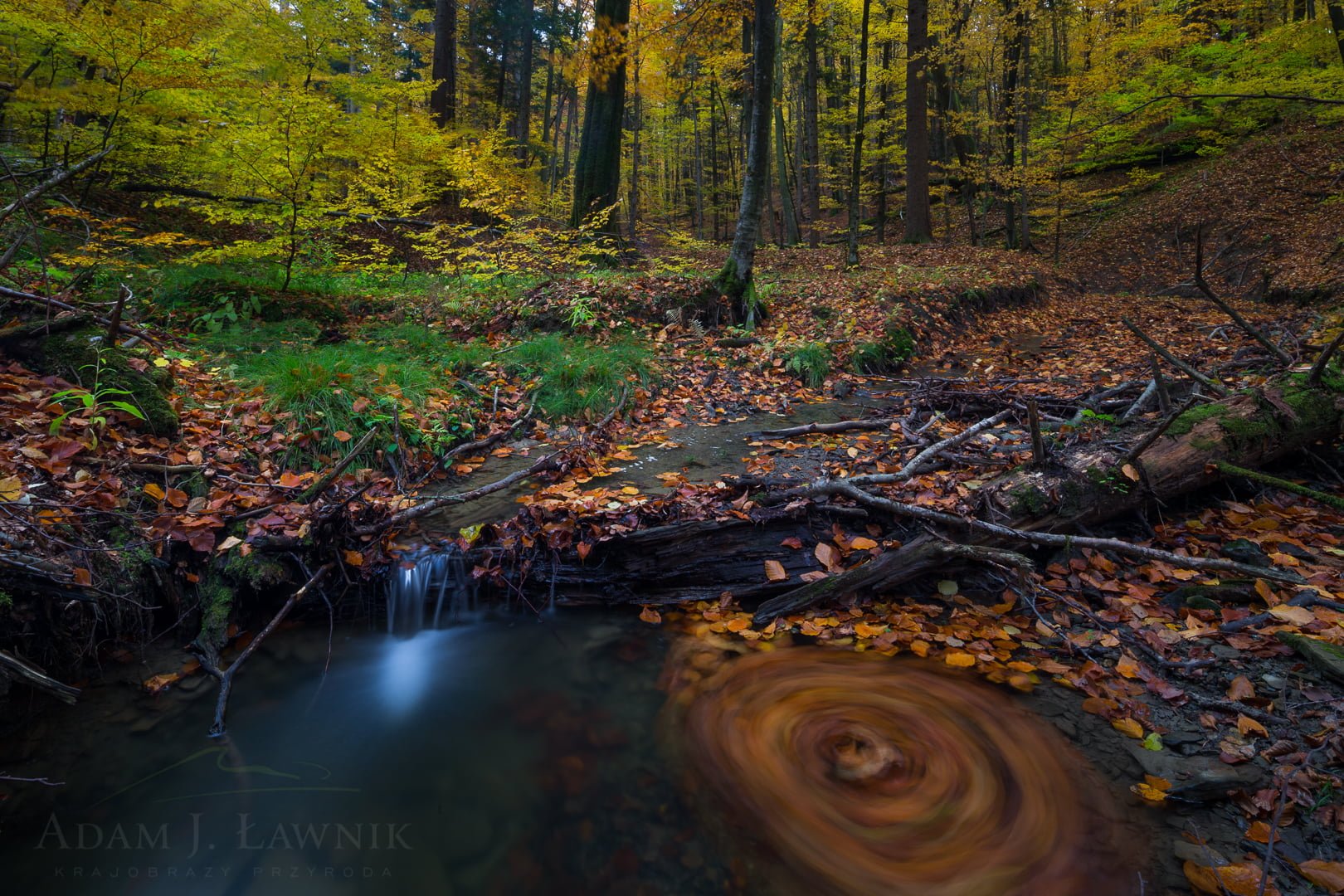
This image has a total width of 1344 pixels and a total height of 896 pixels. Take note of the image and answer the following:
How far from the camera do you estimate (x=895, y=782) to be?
267 cm

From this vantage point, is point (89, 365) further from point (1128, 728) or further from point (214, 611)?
point (1128, 728)

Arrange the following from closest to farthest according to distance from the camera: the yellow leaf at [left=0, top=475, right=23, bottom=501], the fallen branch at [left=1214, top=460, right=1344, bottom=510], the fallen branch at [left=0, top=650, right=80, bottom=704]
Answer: the fallen branch at [left=0, top=650, right=80, bottom=704], the yellow leaf at [left=0, top=475, right=23, bottom=501], the fallen branch at [left=1214, top=460, right=1344, bottom=510]

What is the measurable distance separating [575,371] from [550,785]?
4796 millimetres

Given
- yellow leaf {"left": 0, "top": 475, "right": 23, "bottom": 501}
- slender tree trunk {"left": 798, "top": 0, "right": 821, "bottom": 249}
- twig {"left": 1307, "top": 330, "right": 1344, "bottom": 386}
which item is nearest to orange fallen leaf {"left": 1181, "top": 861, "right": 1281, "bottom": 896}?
twig {"left": 1307, "top": 330, "right": 1344, "bottom": 386}

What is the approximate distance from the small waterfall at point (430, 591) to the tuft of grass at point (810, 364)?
17.9 ft

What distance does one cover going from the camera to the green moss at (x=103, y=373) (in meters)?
4.00

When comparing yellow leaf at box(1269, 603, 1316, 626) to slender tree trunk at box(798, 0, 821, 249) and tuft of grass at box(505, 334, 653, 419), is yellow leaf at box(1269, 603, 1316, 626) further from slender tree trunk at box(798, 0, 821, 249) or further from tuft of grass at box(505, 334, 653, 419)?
slender tree trunk at box(798, 0, 821, 249)

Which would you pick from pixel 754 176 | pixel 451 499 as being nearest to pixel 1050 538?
pixel 451 499

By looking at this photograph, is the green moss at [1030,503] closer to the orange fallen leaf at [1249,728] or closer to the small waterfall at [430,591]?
the orange fallen leaf at [1249,728]

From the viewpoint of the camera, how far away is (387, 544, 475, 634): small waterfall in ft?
12.6

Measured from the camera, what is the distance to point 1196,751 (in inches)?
97.0

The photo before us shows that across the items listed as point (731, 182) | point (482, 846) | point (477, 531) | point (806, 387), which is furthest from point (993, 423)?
point (731, 182)

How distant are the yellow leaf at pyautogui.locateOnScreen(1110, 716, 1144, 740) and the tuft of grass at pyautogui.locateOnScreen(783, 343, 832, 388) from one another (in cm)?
556

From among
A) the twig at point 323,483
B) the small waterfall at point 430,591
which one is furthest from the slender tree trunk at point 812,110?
the small waterfall at point 430,591
